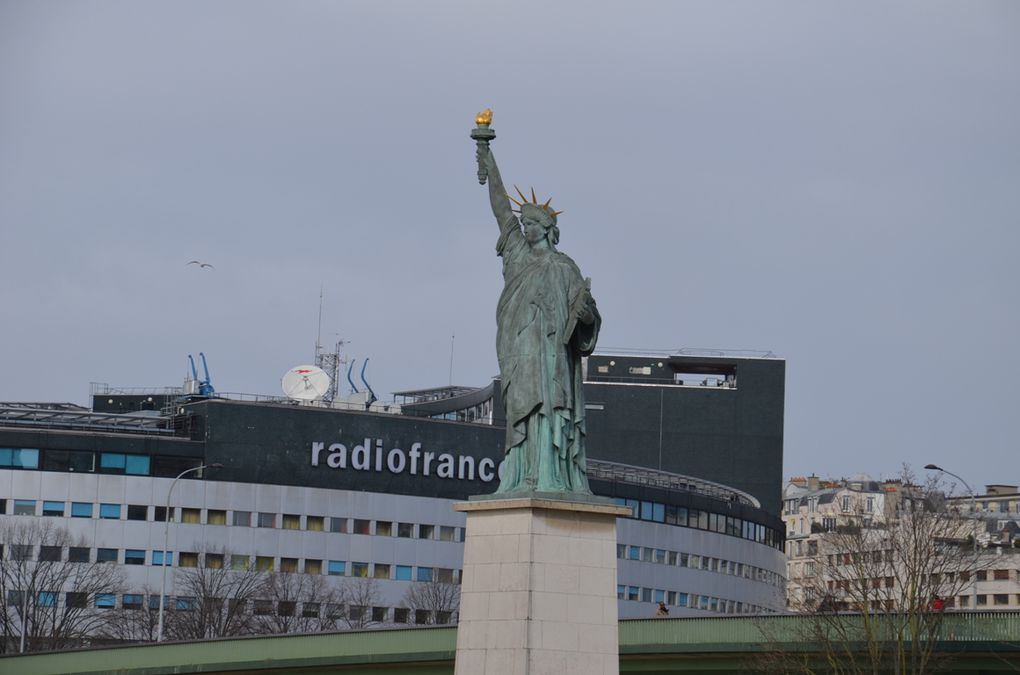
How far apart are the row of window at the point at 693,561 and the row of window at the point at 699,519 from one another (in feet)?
6.17

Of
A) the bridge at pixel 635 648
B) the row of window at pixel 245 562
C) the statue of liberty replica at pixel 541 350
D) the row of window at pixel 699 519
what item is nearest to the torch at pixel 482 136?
the statue of liberty replica at pixel 541 350

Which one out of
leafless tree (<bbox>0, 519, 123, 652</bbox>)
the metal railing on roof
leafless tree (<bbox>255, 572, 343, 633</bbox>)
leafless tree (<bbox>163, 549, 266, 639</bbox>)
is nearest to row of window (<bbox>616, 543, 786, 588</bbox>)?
the metal railing on roof

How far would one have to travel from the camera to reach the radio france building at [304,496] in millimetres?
120000

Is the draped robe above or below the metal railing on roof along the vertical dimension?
below

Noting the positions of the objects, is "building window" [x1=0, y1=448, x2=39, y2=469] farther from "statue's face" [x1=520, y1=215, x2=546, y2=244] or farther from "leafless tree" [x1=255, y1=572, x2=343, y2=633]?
"statue's face" [x1=520, y1=215, x2=546, y2=244]

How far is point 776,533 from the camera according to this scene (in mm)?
153375

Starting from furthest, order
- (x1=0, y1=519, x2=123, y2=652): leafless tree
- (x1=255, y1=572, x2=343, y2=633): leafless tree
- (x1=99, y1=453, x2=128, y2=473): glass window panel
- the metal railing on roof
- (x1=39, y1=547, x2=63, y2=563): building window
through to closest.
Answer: the metal railing on roof
(x1=99, y1=453, x2=128, y2=473): glass window panel
(x1=39, y1=547, x2=63, y2=563): building window
(x1=255, y1=572, x2=343, y2=633): leafless tree
(x1=0, y1=519, x2=123, y2=652): leafless tree

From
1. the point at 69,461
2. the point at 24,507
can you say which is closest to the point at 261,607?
the point at 69,461

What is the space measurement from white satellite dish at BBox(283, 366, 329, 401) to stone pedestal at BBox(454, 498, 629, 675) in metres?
92.1

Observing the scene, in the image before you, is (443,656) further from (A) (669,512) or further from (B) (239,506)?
(A) (669,512)

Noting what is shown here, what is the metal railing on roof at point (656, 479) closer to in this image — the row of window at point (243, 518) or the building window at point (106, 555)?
the row of window at point (243, 518)

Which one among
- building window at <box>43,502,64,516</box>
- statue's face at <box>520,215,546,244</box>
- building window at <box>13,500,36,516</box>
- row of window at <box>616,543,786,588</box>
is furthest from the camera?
row of window at <box>616,543,786,588</box>

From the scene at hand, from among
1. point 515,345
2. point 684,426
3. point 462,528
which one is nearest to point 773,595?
point 684,426

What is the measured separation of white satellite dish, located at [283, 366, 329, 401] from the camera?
129 m
